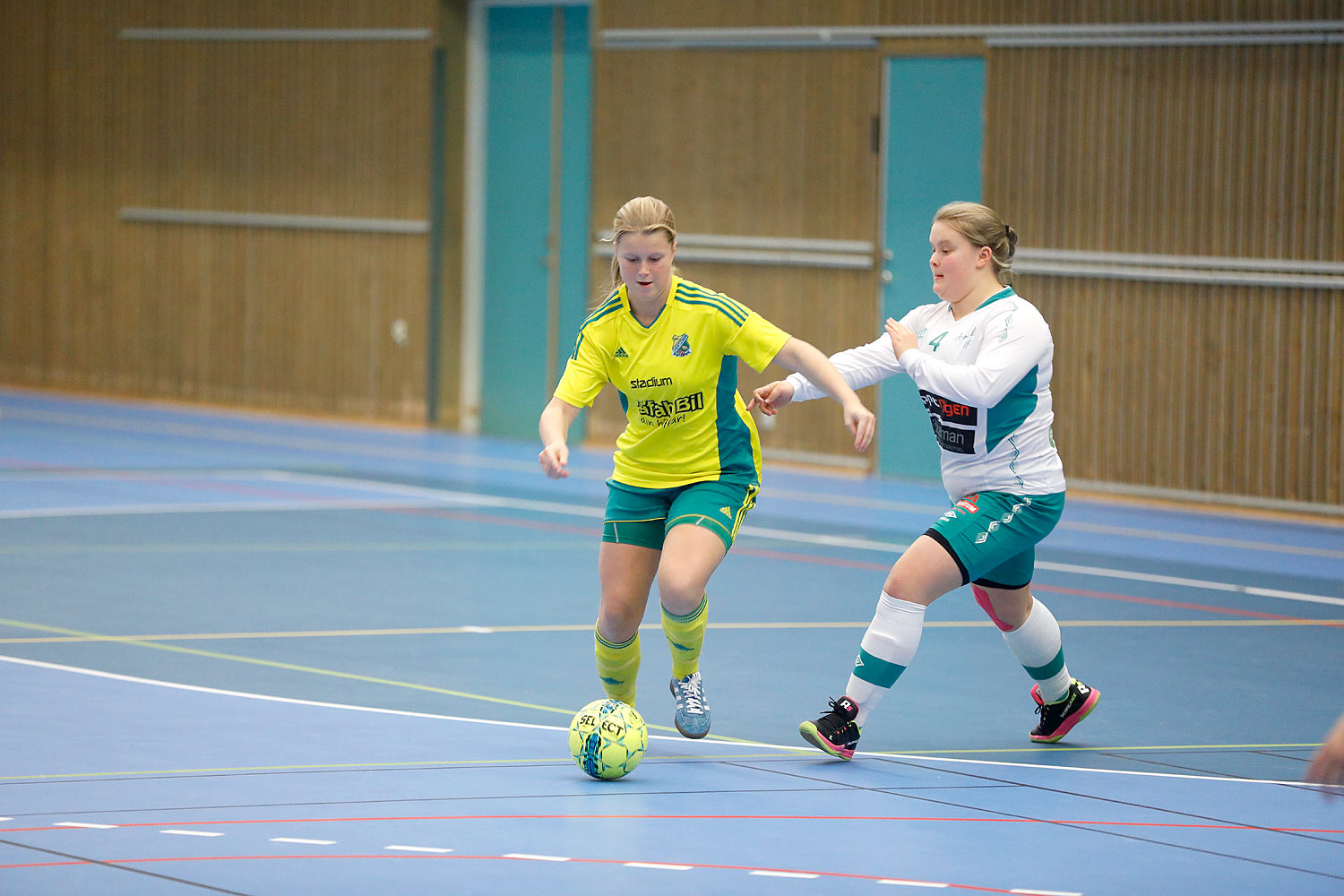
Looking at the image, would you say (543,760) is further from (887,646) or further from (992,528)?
(992,528)

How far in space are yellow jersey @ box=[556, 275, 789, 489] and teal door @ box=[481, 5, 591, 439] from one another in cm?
1068

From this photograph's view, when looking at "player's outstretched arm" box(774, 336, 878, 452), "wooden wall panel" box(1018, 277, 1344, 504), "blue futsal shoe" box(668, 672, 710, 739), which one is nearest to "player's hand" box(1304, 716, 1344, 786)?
"player's outstretched arm" box(774, 336, 878, 452)

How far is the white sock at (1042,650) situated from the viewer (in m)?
6.35

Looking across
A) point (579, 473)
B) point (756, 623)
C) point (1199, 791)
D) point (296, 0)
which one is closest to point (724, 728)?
point (1199, 791)

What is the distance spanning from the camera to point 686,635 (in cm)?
609

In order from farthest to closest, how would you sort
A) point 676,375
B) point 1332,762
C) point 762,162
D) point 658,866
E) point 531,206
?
point 531,206
point 762,162
point 676,375
point 658,866
point 1332,762

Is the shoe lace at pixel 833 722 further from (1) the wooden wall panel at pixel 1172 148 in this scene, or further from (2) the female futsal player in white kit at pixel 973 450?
(1) the wooden wall panel at pixel 1172 148

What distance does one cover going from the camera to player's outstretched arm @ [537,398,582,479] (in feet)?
18.4

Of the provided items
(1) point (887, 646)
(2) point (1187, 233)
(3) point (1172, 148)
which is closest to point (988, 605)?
(1) point (887, 646)

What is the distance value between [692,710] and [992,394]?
4.69ft

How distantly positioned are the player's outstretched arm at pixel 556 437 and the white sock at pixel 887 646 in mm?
1128

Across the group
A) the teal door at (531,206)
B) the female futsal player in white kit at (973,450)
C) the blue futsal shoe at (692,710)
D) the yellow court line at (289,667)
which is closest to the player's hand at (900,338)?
the female futsal player in white kit at (973,450)

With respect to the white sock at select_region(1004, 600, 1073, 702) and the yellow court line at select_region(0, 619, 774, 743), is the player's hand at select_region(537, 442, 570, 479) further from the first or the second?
the white sock at select_region(1004, 600, 1073, 702)

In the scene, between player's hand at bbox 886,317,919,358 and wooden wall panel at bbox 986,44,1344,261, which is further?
wooden wall panel at bbox 986,44,1344,261
